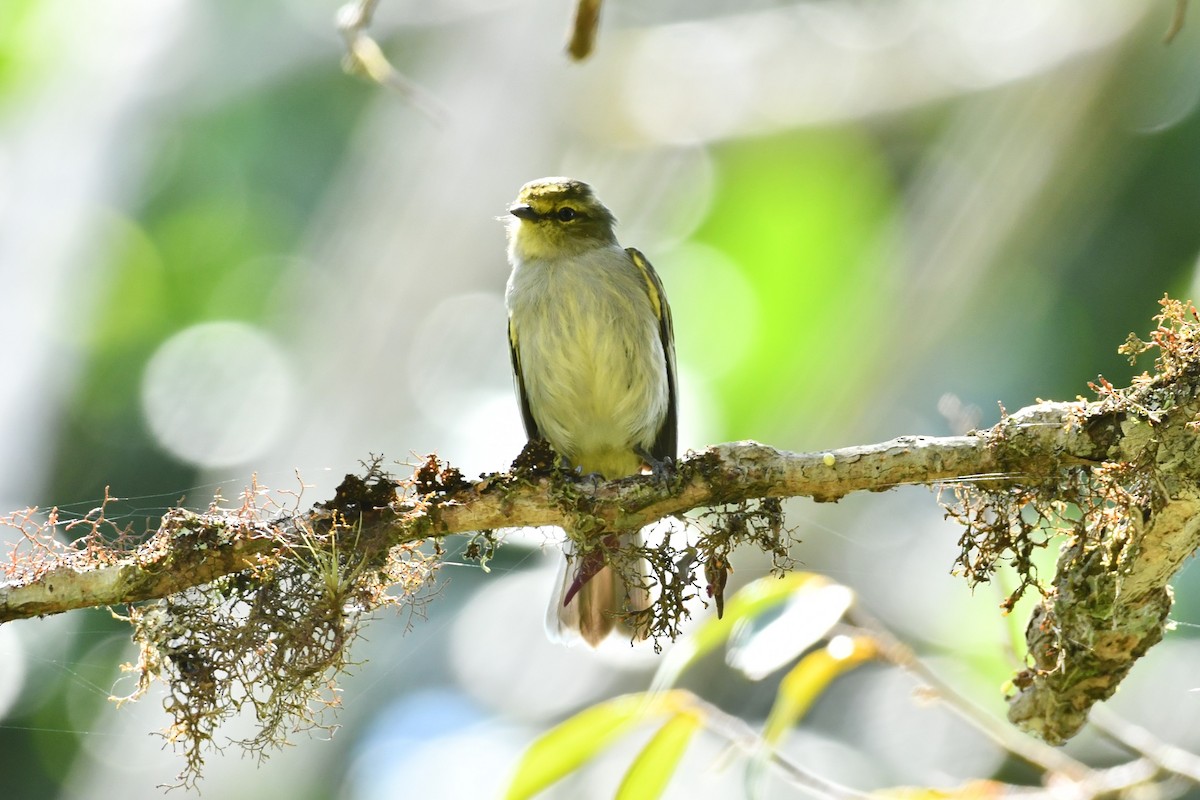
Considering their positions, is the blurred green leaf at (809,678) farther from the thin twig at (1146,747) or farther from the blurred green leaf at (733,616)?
the thin twig at (1146,747)

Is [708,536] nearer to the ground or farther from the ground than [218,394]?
nearer to the ground

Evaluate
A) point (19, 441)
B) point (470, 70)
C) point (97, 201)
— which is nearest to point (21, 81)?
point (97, 201)

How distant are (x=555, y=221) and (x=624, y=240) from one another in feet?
7.72

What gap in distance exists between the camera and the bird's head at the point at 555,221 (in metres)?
4.40

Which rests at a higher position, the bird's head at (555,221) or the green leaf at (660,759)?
the bird's head at (555,221)

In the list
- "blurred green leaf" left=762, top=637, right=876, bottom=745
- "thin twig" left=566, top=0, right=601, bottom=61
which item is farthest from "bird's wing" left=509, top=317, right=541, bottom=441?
"thin twig" left=566, top=0, right=601, bottom=61

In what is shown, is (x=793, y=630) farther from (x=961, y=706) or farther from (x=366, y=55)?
(x=366, y=55)

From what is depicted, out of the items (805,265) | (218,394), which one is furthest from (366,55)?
(218,394)

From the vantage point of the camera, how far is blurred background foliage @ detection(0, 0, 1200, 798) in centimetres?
563

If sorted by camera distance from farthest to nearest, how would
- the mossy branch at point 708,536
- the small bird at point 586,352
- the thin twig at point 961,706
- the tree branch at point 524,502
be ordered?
1. the small bird at point 586,352
2. the thin twig at point 961,706
3. the tree branch at point 524,502
4. the mossy branch at point 708,536

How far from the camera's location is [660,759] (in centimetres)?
276

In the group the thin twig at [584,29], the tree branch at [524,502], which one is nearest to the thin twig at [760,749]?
the tree branch at [524,502]

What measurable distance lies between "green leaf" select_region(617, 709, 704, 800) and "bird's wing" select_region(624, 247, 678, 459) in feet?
5.43

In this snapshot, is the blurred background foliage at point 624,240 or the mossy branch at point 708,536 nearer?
the mossy branch at point 708,536
